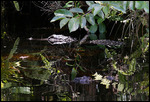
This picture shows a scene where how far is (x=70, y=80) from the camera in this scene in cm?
133

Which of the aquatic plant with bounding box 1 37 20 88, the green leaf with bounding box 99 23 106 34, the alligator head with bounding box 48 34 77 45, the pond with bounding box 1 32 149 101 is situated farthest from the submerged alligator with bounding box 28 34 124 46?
the aquatic plant with bounding box 1 37 20 88

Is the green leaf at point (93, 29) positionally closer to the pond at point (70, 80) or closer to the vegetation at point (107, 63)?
the vegetation at point (107, 63)

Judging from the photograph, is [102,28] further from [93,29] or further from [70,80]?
[70,80]

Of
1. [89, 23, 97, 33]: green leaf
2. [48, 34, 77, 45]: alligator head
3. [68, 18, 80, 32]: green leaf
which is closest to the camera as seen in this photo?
[68, 18, 80, 32]: green leaf

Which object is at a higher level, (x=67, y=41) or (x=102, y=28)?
(x=102, y=28)

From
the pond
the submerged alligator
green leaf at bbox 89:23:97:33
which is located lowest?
the pond

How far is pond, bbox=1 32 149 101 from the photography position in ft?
3.62

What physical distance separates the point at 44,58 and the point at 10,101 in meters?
0.75

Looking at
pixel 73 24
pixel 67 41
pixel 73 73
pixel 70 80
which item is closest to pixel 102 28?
pixel 67 41

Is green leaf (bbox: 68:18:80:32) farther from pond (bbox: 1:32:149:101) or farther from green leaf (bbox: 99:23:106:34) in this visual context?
green leaf (bbox: 99:23:106:34)

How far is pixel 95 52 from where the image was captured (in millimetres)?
1979

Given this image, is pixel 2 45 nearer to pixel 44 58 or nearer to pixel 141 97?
pixel 44 58

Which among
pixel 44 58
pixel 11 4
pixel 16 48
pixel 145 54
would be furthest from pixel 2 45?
pixel 11 4

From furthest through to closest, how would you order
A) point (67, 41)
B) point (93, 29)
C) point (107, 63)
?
1. point (93, 29)
2. point (67, 41)
3. point (107, 63)
